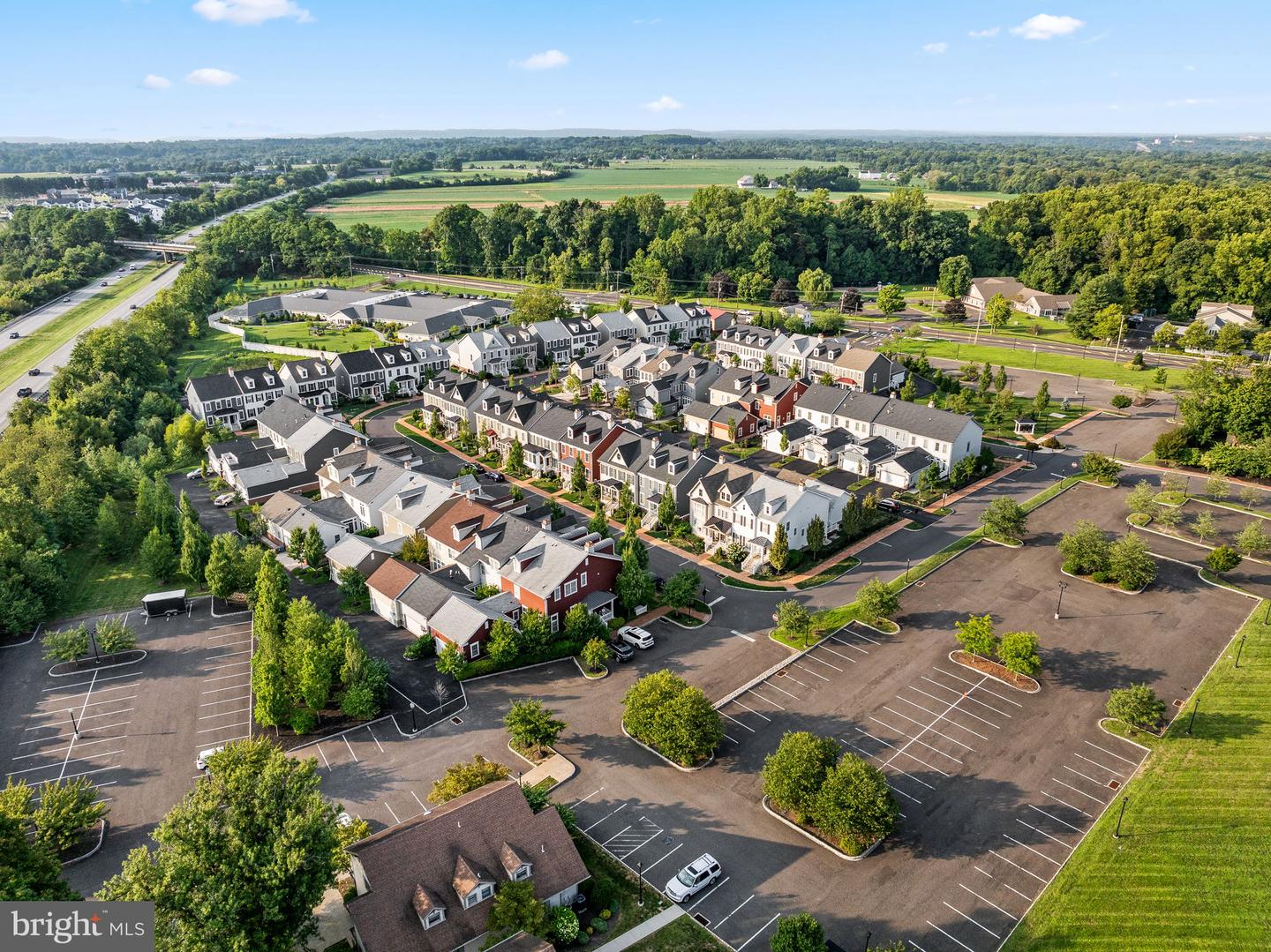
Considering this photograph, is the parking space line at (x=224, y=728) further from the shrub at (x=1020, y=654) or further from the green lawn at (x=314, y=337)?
the green lawn at (x=314, y=337)

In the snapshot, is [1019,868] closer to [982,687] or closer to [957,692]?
[957,692]

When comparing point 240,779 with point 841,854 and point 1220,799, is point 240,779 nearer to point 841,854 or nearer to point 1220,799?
point 841,854

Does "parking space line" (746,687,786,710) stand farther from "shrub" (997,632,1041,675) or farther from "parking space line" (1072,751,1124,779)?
"parking space line" (1072,751,1124,779)

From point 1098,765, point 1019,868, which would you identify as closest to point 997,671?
point 1098,765

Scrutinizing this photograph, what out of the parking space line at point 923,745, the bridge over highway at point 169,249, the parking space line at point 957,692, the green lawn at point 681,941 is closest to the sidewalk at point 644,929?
the green lawn at point 681,941

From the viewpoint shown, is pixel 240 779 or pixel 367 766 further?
pixel 367 766

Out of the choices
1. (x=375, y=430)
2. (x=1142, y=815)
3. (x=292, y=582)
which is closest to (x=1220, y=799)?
(x=1142, y=815)
